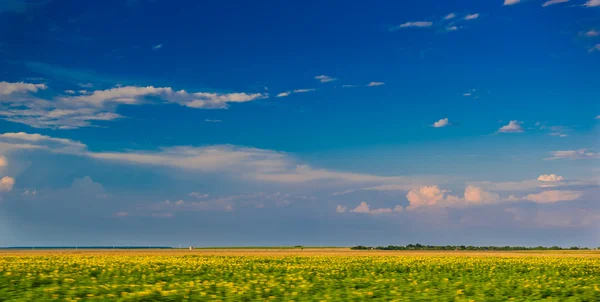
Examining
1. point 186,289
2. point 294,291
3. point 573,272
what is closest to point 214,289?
point 186,289

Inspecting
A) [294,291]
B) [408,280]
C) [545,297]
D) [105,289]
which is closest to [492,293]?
[545,297]

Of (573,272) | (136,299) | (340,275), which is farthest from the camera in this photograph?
(573,272)

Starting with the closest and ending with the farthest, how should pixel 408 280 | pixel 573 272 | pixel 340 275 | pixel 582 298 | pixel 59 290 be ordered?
1. pixel 59 290
2. pixel 582 298
3. pixel 408 280
4. pixel 340 275
5. pixel 573 272

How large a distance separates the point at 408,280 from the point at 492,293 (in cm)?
682

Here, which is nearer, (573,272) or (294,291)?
(294,291)

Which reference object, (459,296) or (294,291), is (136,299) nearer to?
(294,291)

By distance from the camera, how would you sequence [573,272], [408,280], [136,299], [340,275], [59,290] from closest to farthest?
[136,299] < [59,290] < [408,280] < [340,275] < [573,272]

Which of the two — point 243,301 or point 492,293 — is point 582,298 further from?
point 243,301

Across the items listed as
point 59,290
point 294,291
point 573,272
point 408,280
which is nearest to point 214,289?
point 294,291

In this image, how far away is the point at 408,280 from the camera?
30891 mm

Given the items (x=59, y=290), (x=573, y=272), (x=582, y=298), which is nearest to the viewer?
(x=59, y=290)

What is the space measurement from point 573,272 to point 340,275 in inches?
811

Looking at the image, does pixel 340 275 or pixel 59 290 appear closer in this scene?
pixel 59 290

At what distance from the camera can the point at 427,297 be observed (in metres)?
22.7
